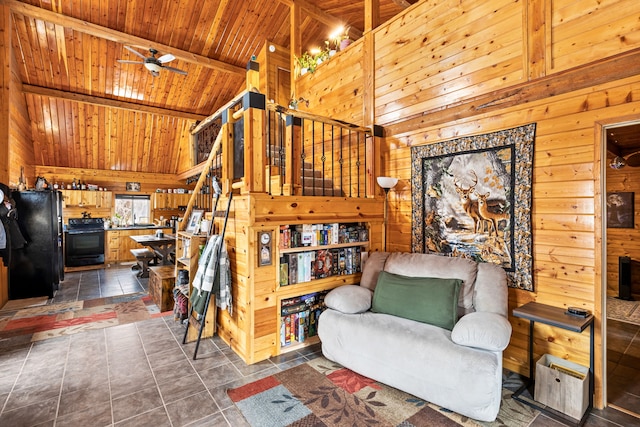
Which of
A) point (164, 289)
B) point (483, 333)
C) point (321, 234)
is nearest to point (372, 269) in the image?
point (321, 234)

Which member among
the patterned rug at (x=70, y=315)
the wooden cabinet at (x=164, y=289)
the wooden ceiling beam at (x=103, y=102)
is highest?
the wooden ceiling beam at (x=103, y=102)

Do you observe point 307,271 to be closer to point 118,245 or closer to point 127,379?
point 127,379

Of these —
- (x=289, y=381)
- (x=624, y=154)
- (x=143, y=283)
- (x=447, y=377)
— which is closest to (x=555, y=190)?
(x=447, y=377)

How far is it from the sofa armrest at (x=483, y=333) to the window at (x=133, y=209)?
9.66 meters

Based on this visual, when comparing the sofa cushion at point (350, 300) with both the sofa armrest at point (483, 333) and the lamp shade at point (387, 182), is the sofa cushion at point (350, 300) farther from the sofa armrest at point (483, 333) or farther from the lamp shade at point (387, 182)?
the lamp shade at point (387, 182)

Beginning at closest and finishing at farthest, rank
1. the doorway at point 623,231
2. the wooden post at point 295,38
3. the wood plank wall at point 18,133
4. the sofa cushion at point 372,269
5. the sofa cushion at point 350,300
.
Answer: the sofa cushion at point 350,300
the sofa cushion at point 372,269
the doorway at point 623,231
the wooden post at point 295,38
the wood plank wall at point 18,133

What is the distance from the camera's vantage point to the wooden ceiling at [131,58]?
575cm

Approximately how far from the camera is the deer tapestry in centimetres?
275

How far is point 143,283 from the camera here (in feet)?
20.1

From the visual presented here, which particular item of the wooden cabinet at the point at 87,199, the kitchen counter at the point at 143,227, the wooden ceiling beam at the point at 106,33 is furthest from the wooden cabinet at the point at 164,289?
the wooden cabinet at the point at 87,199

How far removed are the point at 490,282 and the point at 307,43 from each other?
6.49 m

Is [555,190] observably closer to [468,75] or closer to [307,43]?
[468,75]

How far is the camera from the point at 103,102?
7.33 meters

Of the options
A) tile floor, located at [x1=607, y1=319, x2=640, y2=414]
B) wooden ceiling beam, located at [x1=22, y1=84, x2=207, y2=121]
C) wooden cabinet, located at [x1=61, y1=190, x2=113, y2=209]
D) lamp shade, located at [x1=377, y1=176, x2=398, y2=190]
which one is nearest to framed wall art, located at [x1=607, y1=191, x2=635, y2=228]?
tile floor, located at [x1=607, y1=319, x2=640, y2=414]
